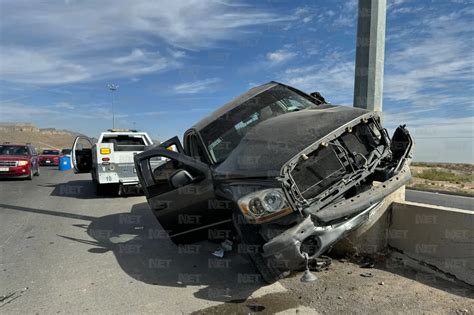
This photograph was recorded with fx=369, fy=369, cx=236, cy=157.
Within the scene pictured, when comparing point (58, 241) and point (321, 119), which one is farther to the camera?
point (58, 241)

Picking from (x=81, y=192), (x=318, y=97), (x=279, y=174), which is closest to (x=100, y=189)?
(x=81, y=192)

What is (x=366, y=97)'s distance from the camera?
5.71 metres

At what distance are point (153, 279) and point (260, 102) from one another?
2785 millimetres

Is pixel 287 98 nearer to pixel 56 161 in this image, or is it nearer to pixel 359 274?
pixel 359 274

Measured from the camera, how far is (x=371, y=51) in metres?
5.66

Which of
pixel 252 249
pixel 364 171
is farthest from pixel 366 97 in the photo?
pixel 252 249

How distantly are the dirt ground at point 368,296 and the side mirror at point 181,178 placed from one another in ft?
5.52

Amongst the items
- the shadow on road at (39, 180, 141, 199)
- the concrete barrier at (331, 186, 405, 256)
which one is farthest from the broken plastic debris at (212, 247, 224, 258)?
the shadow on road at (39, 180, 141, 199)

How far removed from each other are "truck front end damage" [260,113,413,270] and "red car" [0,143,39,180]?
658 inches

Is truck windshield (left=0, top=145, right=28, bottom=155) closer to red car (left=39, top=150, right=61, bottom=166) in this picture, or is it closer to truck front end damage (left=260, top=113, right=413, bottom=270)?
red car (left=39, top=150, right=61, bottom=166)

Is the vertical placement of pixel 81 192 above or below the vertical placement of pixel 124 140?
below

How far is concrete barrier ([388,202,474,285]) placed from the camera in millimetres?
3938

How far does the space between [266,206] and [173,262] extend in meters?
2.38

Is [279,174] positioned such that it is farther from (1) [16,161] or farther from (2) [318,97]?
(1) [16,161]
